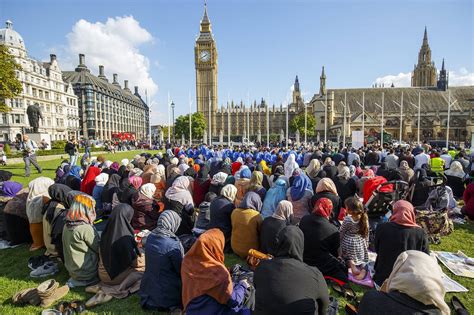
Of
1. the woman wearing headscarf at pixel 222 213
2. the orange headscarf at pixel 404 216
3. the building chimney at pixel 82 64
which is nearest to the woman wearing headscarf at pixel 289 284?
the orange headscarf at pixel 404 216

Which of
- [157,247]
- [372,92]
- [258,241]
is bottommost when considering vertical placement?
[258,241]

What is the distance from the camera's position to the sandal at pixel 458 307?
355 centimetres

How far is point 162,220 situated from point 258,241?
2289 mm

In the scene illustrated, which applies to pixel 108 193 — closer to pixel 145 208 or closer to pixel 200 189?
pixel 145 208

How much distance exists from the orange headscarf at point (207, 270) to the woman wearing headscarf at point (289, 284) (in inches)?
18.4

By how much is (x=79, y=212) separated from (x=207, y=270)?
2.74 m

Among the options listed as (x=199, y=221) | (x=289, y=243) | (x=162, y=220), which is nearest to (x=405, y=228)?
(x=289, y=243)

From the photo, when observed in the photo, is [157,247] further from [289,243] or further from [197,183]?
[197,183]

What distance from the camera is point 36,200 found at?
5.98m

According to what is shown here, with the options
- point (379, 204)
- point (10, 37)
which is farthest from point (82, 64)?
point (379, 204)

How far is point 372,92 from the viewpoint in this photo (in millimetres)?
76812

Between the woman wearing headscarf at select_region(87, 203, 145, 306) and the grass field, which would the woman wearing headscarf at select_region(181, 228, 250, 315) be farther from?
the woman wearing headscarf at select_region(87, 203, 145, 306)

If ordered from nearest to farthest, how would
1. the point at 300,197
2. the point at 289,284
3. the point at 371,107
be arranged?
1. the point at 289,284
2. the point at 300,197
3. the point at 371,107

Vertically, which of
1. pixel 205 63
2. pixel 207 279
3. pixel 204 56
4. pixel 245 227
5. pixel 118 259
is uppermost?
pixel 204 56
